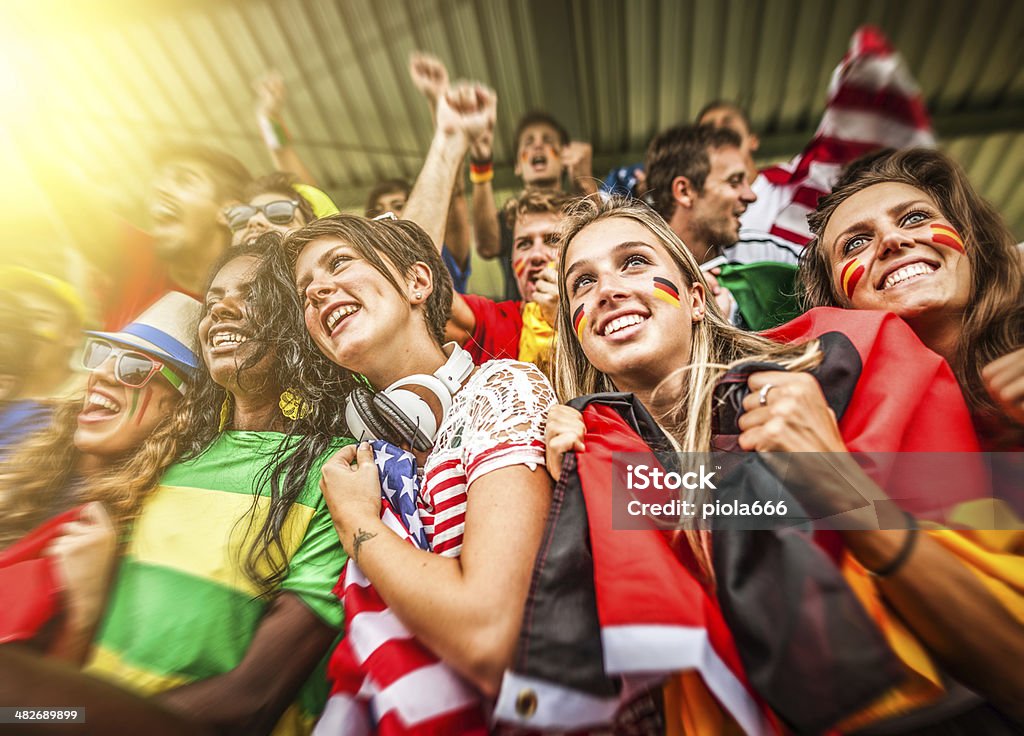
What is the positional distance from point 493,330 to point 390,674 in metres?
1.22

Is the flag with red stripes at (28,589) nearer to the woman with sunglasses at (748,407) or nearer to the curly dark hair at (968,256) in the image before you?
the woman with sunglasses at (748,407)

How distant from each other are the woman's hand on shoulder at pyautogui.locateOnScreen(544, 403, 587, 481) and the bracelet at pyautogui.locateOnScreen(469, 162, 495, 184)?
1538 mm

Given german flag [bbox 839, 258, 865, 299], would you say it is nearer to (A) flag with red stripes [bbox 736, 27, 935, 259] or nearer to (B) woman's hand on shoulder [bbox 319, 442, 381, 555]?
(A) flag with red stripes [bbox 736, 27, 935, 259]

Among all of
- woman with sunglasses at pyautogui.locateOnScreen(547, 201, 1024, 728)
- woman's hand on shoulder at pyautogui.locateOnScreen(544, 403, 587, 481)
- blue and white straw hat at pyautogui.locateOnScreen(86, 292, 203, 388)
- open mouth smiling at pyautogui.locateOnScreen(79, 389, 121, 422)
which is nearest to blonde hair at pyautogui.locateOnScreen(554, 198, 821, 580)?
woman with sunglasses at pyautogui.locateOnScreen(547, 201, 1024, 728)

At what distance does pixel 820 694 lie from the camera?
1.07 metres

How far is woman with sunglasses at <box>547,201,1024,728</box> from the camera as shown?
1111 millimetres

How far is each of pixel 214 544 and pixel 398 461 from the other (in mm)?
568

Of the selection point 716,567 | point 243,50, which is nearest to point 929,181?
point 716,567

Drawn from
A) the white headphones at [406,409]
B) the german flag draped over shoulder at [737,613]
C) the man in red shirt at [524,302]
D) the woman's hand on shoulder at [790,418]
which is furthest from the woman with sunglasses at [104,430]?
the woman's hand on shoulder at [790,418]

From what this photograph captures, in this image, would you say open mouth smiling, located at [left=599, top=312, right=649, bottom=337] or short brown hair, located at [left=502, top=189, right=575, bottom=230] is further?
short brown hair, located at [left=502, top=189, right=575, bottom=230]

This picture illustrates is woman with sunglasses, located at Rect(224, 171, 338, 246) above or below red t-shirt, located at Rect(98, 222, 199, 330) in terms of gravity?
above

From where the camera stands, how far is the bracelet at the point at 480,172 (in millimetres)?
2594

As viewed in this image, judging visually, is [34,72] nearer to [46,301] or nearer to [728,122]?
[46,301]

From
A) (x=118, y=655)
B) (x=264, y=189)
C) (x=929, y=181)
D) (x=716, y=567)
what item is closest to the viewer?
(x=716, y=567)
